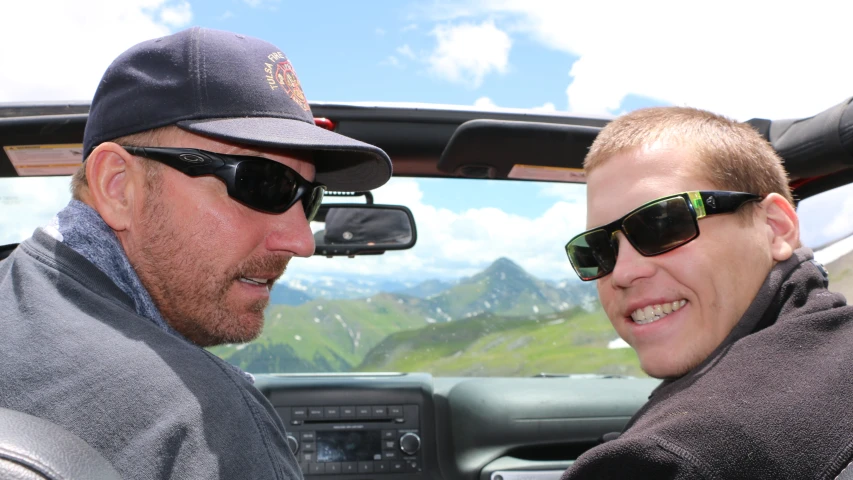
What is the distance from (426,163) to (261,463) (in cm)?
215

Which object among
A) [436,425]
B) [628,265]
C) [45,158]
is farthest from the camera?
[436,425]

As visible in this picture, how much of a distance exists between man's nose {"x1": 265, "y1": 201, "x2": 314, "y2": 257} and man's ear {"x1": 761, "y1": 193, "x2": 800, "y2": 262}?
133cm

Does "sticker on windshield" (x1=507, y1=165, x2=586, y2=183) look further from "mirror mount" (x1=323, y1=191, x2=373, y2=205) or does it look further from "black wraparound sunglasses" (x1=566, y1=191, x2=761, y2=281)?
"black wraparound sunglasses" (x1=566, y1=191, x2=761, y2=281)

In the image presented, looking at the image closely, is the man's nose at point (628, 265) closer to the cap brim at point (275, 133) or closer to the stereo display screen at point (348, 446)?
the cap brim at point (275, 133)

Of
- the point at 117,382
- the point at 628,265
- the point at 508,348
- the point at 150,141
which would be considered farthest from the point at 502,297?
the point at 117,382

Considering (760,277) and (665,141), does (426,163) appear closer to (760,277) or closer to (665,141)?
(665,141)

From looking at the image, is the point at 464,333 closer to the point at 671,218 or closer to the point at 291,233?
the point at 291,233

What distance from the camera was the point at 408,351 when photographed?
173 inches

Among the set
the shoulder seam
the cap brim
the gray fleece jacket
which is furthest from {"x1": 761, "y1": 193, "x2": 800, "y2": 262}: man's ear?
the gray fleece jacket

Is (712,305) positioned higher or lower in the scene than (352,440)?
higher

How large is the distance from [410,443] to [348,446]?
34 centimetres

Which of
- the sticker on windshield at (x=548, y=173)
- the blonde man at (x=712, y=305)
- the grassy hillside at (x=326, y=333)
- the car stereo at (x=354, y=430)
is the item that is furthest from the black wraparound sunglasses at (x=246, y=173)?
the car stereo at (x=354, y=430)

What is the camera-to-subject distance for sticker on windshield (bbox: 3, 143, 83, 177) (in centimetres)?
304

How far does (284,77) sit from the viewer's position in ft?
6.83
